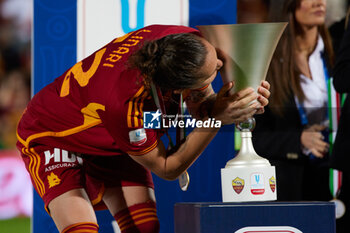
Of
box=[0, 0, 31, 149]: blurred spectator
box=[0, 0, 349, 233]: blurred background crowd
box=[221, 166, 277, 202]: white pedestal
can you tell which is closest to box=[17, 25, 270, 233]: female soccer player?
box=[221, 166, 277, 202]: white pedestal

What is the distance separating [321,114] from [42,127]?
3.74ft

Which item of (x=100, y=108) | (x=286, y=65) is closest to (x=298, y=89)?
(x=286, y=65)

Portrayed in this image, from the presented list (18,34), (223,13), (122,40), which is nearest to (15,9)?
(18,34)

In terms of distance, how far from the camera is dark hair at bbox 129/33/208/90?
1521mm

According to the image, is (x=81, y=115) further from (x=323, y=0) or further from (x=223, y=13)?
(x=323, y=0)

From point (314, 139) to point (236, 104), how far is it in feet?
2.57

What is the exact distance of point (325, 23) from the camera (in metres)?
2.28

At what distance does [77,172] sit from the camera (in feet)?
5.95

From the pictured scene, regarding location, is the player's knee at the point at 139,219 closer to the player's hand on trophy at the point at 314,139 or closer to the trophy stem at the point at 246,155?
the trophy stem at the point at 246,155

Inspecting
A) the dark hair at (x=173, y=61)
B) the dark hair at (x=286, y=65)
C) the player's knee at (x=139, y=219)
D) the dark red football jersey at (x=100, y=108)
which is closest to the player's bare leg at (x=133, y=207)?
the player's knee at (x=139, y=219)

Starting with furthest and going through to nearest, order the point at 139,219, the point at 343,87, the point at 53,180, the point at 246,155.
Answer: the point at 343,87
the point at 139,219
the point at 53,180
the point at 246,155

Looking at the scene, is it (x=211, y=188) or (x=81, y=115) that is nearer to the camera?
(x=81, y=115)

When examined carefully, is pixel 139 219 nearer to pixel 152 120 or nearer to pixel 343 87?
pixel 152 120

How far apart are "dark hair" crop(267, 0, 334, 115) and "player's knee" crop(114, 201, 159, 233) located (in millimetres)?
705
